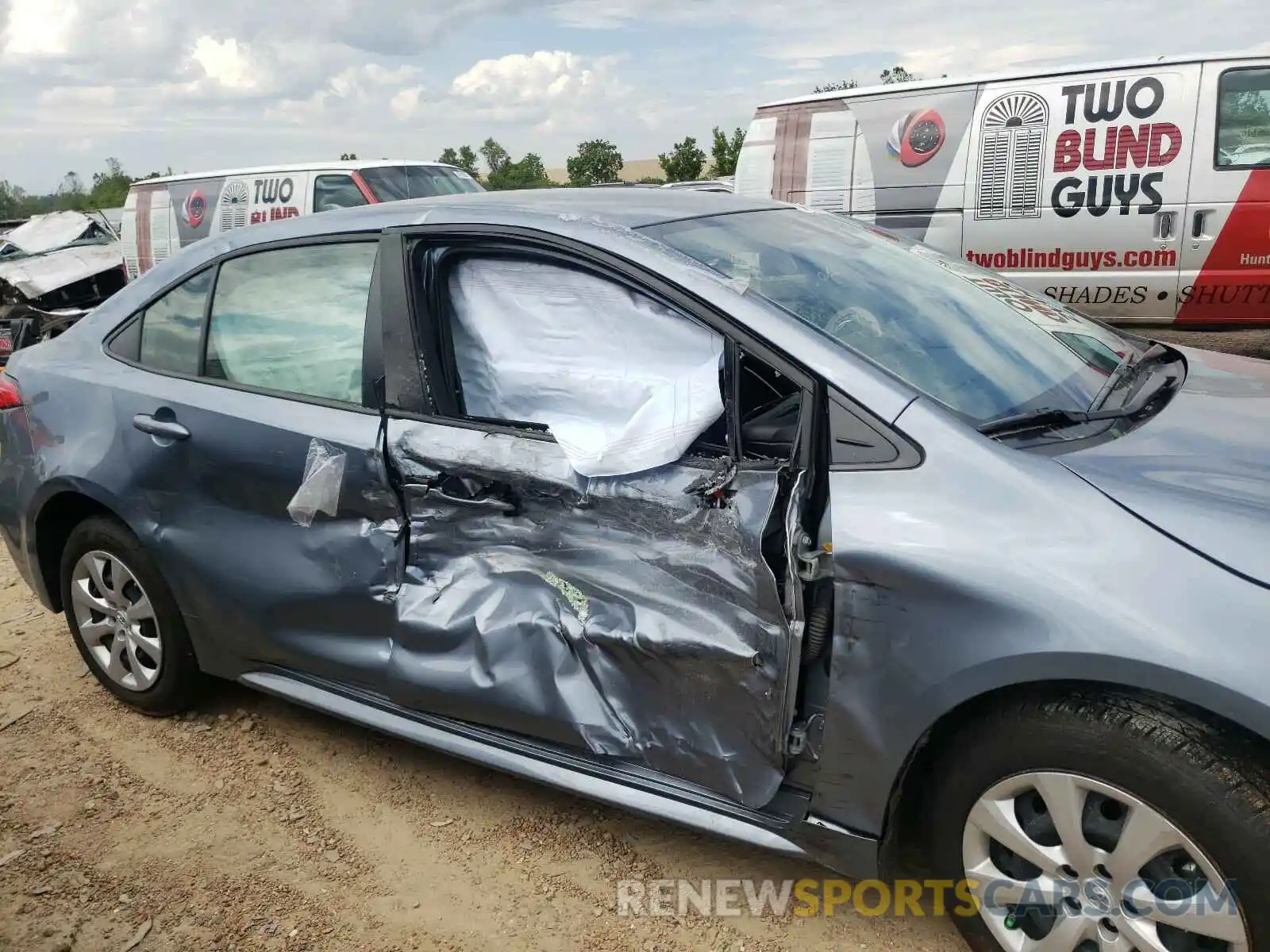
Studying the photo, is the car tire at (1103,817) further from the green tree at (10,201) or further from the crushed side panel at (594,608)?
the green tree at (10,201)

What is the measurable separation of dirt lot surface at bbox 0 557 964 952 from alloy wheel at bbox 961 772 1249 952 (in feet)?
1.18

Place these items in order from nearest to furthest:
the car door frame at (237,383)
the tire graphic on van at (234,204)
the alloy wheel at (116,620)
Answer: the car door frame at (237,383)
the alloy wheel at (116,620)
the tire graphic on van at (234,204)

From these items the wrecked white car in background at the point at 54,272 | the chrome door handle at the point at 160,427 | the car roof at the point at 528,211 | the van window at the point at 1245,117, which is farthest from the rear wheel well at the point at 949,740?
the wrecked white car in background at the point at 54,272

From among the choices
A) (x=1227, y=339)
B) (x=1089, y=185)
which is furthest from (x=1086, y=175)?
(x=1227, y=339)

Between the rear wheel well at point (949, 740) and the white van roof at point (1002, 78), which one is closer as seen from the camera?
the rear wheel well at point (949, 740)

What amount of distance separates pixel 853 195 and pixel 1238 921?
19.4ft

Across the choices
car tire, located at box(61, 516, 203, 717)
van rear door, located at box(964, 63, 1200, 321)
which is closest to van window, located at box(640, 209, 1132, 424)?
car tire, located at box(61, 516, 203, 717)

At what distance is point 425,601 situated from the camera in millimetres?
2578

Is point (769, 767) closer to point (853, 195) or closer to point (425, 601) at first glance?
point (425, 601)

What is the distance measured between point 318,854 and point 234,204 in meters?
8.29

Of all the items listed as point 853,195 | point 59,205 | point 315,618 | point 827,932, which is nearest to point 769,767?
point 827,932

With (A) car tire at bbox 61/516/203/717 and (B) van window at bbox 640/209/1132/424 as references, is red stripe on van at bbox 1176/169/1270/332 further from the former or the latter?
(A) car tire at bbox 61/516/203/717

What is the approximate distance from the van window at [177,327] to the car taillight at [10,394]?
22.3 inches

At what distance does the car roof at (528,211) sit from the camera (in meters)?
2.50
